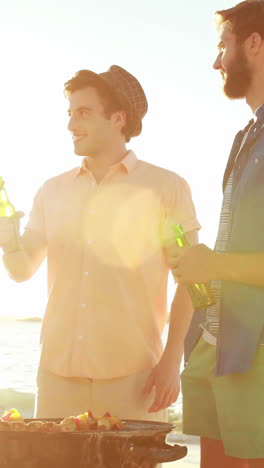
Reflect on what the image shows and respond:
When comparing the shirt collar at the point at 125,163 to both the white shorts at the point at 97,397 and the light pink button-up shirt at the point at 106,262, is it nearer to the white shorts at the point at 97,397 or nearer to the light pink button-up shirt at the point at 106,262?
the light pink button-up shirt at the point at 106,262

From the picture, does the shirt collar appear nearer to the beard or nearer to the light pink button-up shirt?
the light pink button-up shirt

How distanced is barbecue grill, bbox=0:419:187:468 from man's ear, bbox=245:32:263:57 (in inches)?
60.4

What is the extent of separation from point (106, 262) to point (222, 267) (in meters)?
1.35

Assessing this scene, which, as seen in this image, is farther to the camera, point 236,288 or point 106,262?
point 106,262

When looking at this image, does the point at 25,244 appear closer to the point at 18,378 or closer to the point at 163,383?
the point at 163,383

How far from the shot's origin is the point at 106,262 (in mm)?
4039

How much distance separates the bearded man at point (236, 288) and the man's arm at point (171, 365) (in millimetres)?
564

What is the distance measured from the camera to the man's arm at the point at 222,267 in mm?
2766

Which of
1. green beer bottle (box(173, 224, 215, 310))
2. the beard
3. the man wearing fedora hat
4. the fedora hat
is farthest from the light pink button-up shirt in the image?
the beard

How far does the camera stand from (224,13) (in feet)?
10.4

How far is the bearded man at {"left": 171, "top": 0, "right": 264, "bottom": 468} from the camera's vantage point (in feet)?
9.20

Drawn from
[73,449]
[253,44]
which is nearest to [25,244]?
[73,449]

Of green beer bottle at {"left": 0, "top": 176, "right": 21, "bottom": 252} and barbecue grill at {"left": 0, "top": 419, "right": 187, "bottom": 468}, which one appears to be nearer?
barbecue grill at {"left": 0, "top": 419, "right": 187, "bottom": 468}

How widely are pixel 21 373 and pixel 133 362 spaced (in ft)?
140
